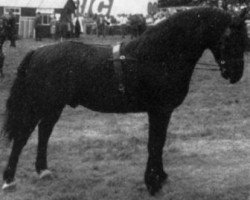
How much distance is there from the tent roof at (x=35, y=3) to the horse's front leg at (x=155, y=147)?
44.2 meters

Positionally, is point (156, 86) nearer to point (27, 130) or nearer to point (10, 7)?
point (27, 130)

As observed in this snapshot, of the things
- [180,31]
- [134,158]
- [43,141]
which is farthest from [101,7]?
[180,31]

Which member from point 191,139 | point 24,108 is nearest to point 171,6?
point 191,139

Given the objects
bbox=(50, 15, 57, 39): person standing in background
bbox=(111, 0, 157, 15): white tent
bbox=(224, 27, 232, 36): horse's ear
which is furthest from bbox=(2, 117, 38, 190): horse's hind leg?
bbox=(111, 0, 157, 15): white tent

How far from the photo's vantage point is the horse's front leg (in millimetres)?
6785

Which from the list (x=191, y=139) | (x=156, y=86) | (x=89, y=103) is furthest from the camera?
(x=191, y=139)

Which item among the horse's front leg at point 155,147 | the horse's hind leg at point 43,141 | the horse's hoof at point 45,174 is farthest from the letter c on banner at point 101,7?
the horse's front leg at point 155,147

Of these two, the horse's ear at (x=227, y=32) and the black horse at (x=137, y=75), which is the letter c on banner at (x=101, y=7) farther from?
the horse's ear at (x=227, y=32)

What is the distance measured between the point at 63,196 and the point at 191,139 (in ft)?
11.2

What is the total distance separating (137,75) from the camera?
6.70m

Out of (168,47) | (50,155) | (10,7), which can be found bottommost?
(10,7)

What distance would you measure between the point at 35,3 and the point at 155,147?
46403mm

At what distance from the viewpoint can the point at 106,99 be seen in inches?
271

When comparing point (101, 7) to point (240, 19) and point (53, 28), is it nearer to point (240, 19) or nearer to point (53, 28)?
point (53, 28)
